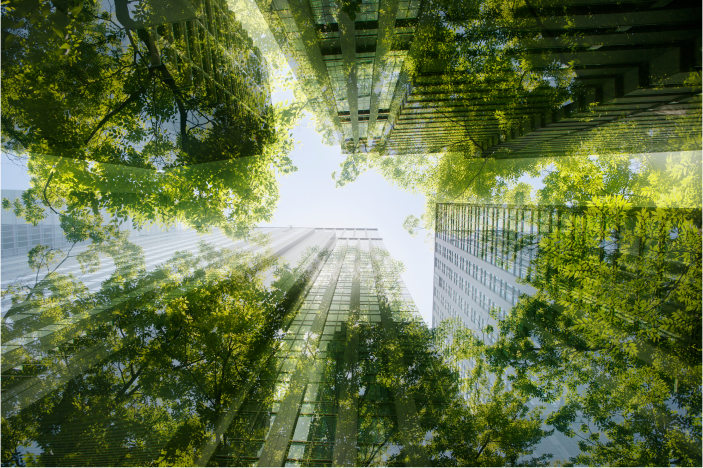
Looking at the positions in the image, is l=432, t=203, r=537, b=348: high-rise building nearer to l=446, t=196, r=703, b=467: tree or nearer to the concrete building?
the concrete building

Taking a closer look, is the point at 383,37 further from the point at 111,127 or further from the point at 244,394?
the point at 244,394

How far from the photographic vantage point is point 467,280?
1138 inches

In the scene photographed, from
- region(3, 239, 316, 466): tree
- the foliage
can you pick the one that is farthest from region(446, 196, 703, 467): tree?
the foliage

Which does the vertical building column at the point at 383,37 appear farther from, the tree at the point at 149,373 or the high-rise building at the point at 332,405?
the high-rise building at the point at 332,405

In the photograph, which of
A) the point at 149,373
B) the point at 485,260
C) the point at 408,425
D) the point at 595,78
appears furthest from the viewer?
the point at 485,260

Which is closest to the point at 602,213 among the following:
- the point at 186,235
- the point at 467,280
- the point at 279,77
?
the point at 279,77

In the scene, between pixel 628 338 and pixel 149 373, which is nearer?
pixel 628 338

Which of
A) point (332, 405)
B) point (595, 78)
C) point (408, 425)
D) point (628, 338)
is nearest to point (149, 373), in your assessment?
point (332, 405)

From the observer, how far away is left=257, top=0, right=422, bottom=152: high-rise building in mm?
6734

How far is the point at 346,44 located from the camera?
7422mm
